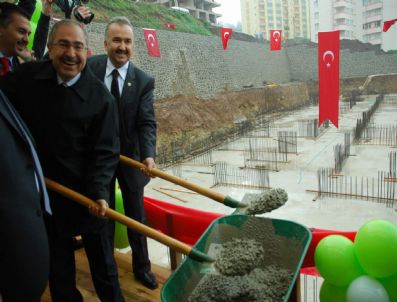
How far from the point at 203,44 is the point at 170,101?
7654 millimetres

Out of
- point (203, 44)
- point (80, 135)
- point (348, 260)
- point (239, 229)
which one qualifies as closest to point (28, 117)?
point (80, 135)

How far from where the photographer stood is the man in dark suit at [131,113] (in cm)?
215

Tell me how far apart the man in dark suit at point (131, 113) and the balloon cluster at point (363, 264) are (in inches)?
44.1

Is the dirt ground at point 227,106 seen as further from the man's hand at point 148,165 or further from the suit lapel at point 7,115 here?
the suit lapel at point 7,115

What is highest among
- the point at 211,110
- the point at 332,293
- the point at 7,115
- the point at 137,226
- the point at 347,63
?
the point at 347,63

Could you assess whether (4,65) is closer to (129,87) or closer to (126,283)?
(129,87)

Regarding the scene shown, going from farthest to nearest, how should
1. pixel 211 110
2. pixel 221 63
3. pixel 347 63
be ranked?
1. pixel 347 63
2. pixel 221 63
3. pixel 211 110

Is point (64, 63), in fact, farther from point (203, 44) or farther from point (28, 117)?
point (203, 44)

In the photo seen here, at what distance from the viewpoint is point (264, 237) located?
1.85 meters

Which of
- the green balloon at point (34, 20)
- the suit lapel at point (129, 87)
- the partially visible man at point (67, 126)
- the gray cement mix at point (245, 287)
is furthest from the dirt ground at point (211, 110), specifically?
the gray cement mix at point (245, 287)

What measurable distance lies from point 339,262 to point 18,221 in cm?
149

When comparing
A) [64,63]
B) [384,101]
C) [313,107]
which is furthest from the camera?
[313,107]

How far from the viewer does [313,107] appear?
2661 cm

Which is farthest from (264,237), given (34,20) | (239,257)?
(34,20)
